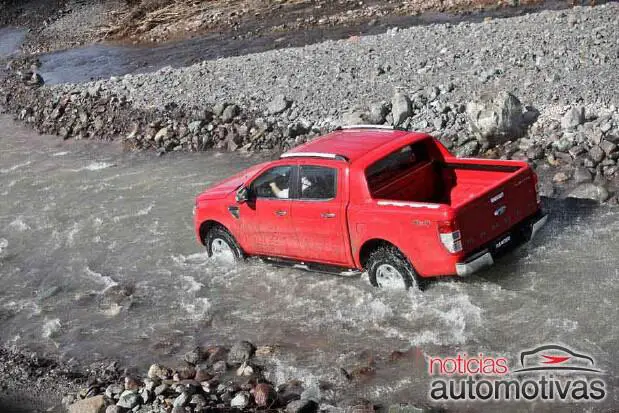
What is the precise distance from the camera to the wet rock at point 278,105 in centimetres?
1723

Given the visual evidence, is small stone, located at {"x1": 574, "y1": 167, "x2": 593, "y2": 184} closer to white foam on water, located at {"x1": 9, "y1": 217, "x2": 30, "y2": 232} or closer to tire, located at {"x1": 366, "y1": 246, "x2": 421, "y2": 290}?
tire, located at {"x1": 366, "y1": 246, "x2": 421, "y2": 290}

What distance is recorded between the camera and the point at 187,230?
44.3 ft

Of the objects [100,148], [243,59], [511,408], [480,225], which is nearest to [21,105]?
[100,148]

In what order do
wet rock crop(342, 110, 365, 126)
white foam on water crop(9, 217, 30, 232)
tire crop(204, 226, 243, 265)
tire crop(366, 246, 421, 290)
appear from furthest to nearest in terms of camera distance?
wet rock crop(342, 110, 365, 126) < white foam on water crop(9, 217, 30, 232) < tire crop(204, 226, 243, 265) < tire crop(366, 246, 421, 290)

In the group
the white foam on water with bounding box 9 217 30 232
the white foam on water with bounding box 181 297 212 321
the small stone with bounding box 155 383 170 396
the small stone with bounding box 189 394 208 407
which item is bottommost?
the small stone with bounding box 189 394 208 407

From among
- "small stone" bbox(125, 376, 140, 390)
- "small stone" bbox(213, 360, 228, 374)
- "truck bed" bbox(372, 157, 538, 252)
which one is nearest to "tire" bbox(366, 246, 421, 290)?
"truck bed" bbox(372, 157, 538, 252)

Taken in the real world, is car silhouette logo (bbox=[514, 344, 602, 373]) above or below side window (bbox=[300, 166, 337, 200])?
below

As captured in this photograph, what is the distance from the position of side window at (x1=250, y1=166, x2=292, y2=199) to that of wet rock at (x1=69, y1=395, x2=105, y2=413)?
3590 mm

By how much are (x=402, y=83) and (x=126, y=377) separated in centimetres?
978

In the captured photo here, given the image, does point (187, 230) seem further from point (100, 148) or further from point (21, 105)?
point (21, 105)

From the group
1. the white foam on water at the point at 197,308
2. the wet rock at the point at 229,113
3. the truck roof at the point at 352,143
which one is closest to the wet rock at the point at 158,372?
the white foam on water at the point at 197,308

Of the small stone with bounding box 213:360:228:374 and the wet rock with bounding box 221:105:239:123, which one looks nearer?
the small stone with bounding box 213:360:228:374

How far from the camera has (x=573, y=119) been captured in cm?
1326

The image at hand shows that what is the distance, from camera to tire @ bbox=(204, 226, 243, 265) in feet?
37.8
